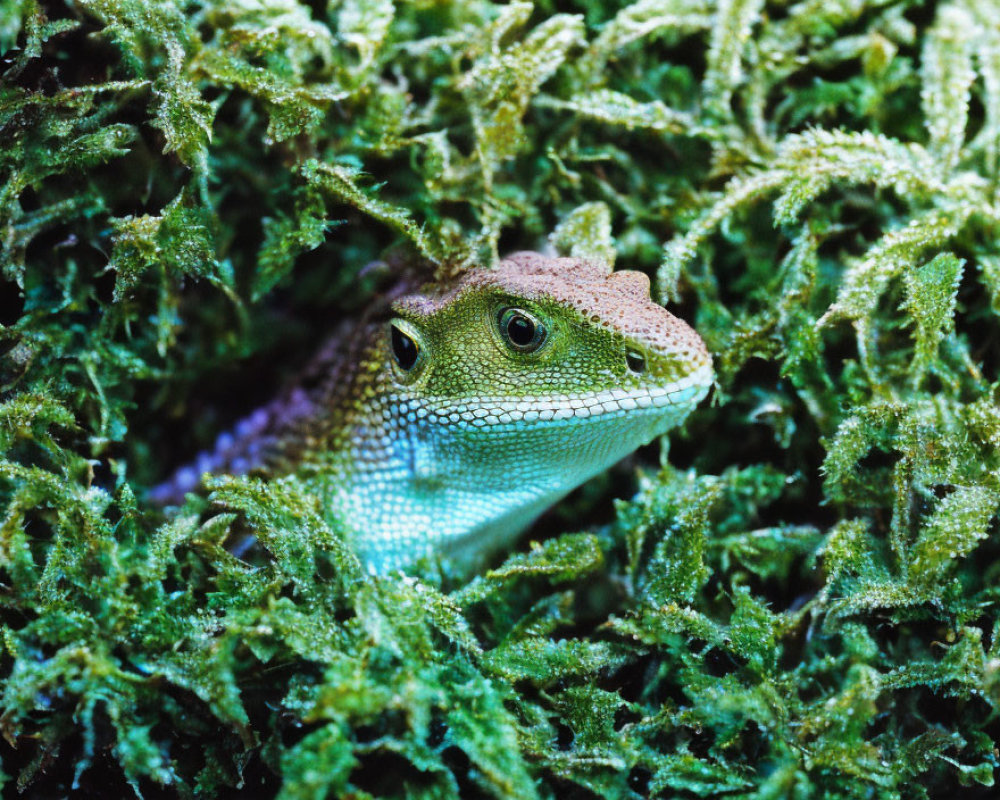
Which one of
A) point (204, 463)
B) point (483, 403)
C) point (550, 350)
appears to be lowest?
point (204, 463)

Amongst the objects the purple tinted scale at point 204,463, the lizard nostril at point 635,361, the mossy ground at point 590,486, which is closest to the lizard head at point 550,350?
the lizard nostril at point 635,361

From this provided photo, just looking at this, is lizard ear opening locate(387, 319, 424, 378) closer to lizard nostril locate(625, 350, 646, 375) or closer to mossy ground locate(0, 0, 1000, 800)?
mossy ground locate(0, 0, 1000, 800)

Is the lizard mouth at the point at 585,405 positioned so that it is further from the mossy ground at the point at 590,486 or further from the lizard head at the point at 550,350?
the mossy ground at the point at 590,486

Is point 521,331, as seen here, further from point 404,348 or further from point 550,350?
point 404,348

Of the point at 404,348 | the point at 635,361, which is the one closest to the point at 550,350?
the point at 635,361

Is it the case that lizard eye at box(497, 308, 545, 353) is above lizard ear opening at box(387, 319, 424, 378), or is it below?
above

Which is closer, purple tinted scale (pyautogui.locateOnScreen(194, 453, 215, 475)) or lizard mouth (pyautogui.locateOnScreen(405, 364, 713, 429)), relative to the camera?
lizard mouth (pyautogui.locateOnScreen(405, 364, 713, 429))

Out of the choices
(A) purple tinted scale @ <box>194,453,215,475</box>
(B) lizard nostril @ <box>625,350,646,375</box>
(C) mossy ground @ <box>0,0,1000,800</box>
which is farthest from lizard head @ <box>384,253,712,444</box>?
(A) purple tinted scale @ <box>194,453,215,475</box>

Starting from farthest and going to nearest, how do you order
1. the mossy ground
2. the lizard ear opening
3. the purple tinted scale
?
1. the purple tinted scale
2. the lizard ear opening
3. the mossy ground
